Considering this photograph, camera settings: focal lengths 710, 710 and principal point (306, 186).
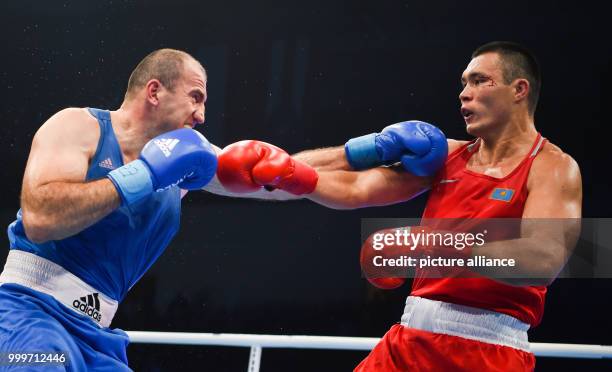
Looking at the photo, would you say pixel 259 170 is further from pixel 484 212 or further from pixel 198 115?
pixel 484 212

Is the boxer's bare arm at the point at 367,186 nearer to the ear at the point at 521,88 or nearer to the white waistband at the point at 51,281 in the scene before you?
the ear at the point at 521,88

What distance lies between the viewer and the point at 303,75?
5.90m

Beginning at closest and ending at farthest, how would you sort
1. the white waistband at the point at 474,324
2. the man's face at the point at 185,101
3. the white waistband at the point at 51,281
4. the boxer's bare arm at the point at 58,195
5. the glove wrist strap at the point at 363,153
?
1. the boxer's bare arm at the point at 58,195
2. the white waistband at the point at 51,281
3. the white waistband at the point at 474,324
4. the man's face at the point at 185,101
5. the glove wrist strap at the point at 363,153

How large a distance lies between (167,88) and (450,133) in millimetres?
3475

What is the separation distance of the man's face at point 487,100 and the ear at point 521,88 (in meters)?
0.02

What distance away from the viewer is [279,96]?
5.88 metres

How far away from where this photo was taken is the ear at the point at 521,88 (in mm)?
2604

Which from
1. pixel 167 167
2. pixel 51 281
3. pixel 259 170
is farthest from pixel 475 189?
pixel 51 281

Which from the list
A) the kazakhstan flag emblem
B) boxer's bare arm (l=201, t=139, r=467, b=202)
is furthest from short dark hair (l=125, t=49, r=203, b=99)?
the kazakhstan flag emblem

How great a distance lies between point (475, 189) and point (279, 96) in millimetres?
3590

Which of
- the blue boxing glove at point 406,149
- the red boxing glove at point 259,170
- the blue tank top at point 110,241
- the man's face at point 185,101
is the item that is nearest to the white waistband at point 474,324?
the blue boxing glove at point 406,149

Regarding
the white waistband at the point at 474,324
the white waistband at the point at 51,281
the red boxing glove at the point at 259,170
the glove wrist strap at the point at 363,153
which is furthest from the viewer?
the glove wrist strap at the point at 363,153

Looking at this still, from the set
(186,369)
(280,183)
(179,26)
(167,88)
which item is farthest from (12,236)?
(179,26)

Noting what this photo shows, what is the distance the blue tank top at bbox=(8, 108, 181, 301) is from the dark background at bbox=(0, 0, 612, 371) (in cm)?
334
